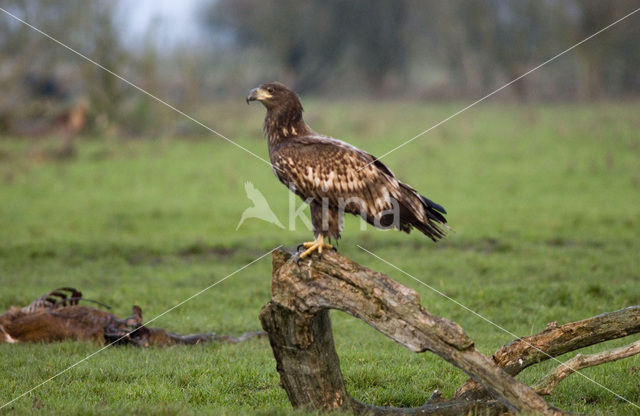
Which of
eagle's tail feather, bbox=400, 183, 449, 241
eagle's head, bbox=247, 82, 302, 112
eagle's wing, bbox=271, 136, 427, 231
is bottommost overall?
eagle's tail feather, bbox=400, 183, 449, 241

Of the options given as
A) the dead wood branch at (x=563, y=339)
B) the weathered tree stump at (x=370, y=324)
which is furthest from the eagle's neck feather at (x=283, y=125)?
the dead wood branch at (x=563, y=339)

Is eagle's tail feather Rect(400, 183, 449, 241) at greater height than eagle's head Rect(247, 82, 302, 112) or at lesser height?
lesser

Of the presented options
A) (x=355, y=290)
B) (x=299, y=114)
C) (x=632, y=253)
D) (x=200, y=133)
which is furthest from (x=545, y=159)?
(x=355, y=290)

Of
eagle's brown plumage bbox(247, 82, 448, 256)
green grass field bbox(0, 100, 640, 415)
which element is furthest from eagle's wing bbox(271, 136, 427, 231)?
green grass field bbox(0, 100, 640, 415)

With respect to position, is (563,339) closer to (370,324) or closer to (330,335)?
(370,324)

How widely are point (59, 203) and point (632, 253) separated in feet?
39.1

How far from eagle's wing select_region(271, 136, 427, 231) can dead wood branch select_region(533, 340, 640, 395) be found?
1581 mm

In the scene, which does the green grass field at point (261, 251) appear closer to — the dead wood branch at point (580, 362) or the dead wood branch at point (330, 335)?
the dead wood branch at point (330, 335)

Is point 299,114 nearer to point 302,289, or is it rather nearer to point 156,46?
point 302,289

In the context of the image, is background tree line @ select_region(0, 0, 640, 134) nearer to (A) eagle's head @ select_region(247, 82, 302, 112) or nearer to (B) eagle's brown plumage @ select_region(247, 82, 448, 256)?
(A) eagle's head @ select_region(247, 82, 302, 112)

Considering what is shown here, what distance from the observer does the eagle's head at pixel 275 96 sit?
22.0 feet

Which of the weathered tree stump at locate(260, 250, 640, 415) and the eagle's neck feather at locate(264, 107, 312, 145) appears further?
the eagle's neck feather at locate(264, 107, 312, 145)

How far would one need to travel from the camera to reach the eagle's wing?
6.19 metres

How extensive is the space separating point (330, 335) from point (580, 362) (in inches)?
A: 69.0
